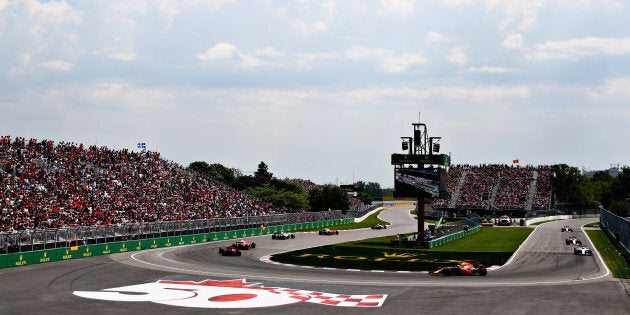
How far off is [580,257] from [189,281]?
35.2 m

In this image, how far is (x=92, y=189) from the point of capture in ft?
196

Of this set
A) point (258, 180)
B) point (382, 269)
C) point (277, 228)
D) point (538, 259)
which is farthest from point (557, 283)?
point (258, 180)

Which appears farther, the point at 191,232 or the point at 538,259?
the point at 191,232

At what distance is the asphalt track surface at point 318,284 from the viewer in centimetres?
2909

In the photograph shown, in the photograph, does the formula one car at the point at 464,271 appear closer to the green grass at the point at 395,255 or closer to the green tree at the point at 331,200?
the green grass at the point at 395,255

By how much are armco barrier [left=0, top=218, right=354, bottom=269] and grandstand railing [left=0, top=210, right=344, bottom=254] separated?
1.65 feet

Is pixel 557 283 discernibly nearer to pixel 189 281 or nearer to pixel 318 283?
pixel 318 283

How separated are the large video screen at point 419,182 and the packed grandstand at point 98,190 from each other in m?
23.1

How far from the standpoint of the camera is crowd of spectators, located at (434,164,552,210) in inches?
5251

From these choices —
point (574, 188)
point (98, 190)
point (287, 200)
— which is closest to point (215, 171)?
point (287, 200)

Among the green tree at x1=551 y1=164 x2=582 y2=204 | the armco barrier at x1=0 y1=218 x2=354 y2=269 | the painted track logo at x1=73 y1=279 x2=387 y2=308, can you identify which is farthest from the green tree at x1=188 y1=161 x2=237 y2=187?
the painted track logo at x1=73 y1=279 x2=387 y2=308

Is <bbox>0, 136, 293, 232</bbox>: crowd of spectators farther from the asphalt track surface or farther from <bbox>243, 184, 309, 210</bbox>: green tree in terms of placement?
<bbox>243, 184, 309, 210</bbox>: green tree

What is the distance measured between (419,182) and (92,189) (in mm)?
32247

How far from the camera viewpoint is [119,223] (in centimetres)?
5844
